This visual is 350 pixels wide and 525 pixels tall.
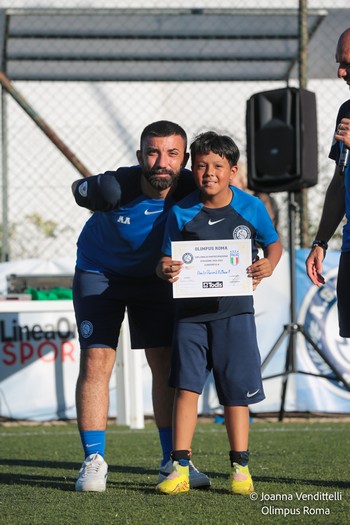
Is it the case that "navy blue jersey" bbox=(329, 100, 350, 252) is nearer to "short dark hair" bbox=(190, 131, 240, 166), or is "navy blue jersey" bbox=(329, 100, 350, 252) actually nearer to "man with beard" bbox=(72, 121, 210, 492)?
"short dark hair" bbox=(190, 131, 240, 166)

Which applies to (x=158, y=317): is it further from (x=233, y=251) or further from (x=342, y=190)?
(x=342, y=190)

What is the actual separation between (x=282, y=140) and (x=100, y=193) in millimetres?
3520

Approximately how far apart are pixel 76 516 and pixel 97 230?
4.60ft

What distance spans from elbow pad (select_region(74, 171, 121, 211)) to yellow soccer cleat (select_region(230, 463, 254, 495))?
115cm

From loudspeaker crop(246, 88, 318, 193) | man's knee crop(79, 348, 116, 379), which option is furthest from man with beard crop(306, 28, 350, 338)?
loudspeaker crop(246, 88, 318, 193)

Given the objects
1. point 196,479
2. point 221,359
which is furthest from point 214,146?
point 196,479

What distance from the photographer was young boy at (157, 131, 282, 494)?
13.6ft

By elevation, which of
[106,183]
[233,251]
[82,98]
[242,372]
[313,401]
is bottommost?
[313,401]

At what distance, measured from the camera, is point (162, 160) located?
4.30m

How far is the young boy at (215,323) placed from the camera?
4133 mm

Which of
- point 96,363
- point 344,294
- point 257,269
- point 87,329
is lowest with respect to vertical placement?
point 96,363

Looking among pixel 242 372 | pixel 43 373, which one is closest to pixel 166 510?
pixel 242 372

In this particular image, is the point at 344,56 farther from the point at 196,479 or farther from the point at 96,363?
the point at 196,479

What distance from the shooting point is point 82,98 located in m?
10.4
